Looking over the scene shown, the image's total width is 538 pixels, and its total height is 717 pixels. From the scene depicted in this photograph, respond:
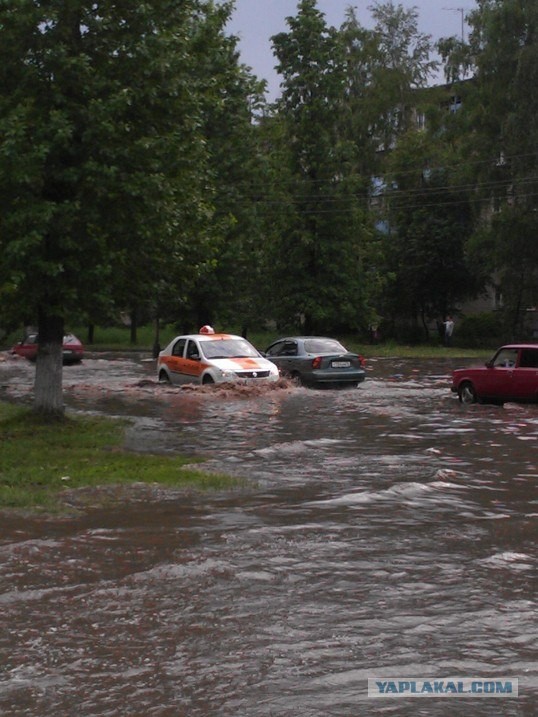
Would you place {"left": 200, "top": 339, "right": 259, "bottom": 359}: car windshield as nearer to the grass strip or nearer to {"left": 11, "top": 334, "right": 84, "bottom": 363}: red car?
the grass strip

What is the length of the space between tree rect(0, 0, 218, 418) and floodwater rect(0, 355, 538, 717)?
356 centimetres

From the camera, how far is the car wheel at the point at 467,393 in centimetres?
2238

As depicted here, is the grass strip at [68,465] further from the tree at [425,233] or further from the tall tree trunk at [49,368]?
the tree at [425,233]

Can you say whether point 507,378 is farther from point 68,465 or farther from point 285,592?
point 285,592

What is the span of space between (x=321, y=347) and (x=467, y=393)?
5.66m

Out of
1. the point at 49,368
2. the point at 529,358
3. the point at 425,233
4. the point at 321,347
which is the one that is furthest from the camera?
the point at 425,233

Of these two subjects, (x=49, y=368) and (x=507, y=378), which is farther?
(x=507, y=378)

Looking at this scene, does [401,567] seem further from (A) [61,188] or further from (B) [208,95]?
(B) [208,95]

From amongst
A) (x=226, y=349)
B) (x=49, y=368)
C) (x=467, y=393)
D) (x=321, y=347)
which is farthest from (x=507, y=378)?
(x=49, y=368)

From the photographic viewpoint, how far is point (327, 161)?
5006cm

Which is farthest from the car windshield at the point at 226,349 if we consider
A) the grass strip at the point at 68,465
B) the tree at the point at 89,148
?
the tree at the point at 89,148

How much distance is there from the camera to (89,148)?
15.3 meters

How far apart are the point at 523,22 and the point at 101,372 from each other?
1041 inches

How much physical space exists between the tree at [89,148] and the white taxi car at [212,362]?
798 cm
